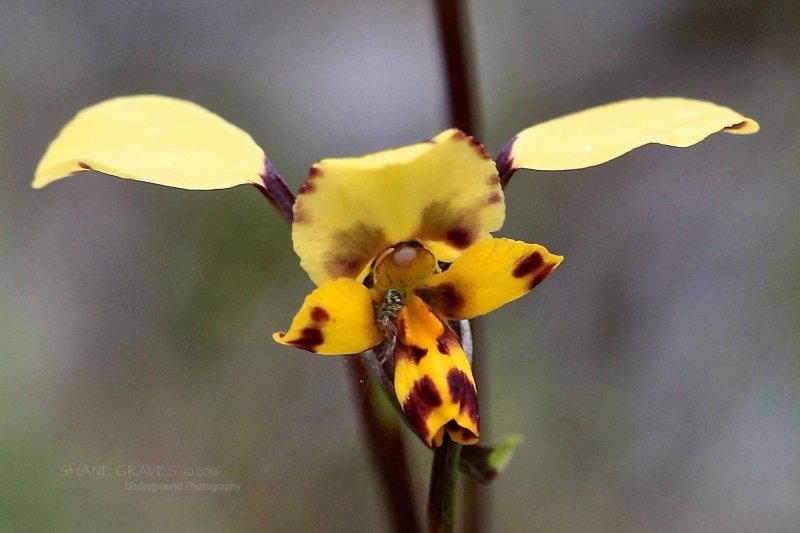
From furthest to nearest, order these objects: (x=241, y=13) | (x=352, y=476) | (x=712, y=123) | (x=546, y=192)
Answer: (x=241, y=13)
(x=546, y=192)
(x=352, y=476)
(x=712, y=123)

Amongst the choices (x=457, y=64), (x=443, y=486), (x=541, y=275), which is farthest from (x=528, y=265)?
(x=457, y=64)

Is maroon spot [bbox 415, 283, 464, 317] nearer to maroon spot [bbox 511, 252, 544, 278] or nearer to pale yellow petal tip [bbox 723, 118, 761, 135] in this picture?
maroon spot [bbox 511, 252, 544, 278]

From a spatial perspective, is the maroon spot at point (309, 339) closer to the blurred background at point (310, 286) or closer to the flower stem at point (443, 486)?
the flower stem at point (443, 486)

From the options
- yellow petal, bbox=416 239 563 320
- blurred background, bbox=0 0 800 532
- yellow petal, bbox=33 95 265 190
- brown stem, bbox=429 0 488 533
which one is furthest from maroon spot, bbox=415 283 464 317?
blurred background, bbox=0 0 800 532

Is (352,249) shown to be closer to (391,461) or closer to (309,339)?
(309,339)

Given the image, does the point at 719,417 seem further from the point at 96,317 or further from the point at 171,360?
the point at 96,317

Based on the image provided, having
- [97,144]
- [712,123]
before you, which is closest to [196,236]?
[97,144]
